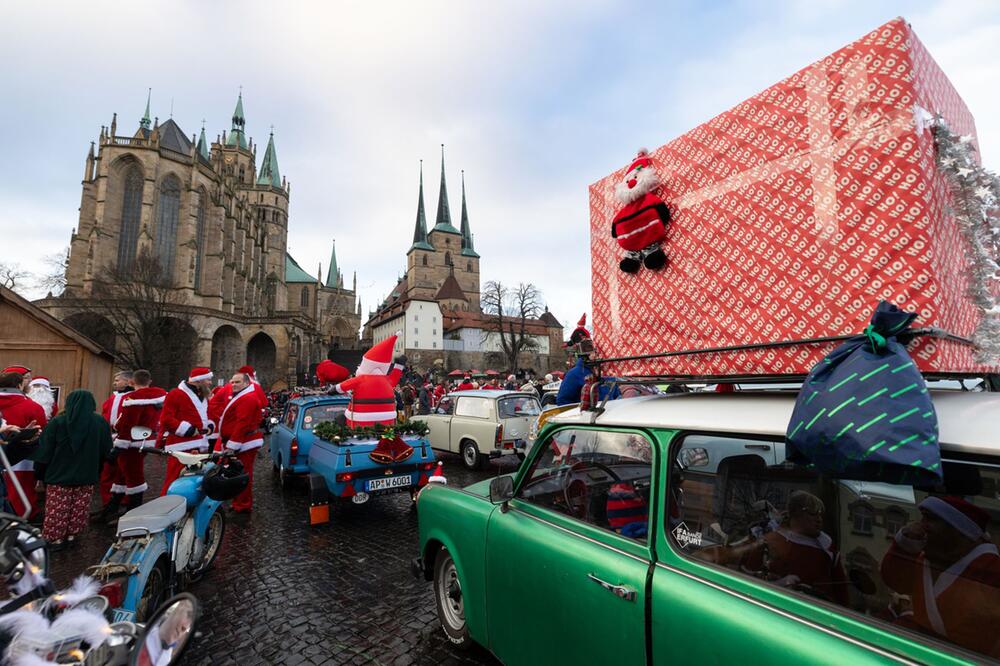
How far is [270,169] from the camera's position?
7269 cm

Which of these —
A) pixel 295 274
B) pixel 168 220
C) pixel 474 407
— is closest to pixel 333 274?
pixel 295 274

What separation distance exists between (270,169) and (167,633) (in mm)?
83849

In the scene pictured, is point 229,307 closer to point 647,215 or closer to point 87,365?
point 87,365

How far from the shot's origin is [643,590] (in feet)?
5.59

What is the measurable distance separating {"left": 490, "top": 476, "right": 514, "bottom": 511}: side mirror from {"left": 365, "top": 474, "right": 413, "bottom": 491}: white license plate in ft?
12.0

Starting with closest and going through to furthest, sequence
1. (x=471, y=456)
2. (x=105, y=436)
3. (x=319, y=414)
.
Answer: (x=105, y=436)
(x=319, y=414)
(x=471, y=456)

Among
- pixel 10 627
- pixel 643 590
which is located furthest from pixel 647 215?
pixel 10 627

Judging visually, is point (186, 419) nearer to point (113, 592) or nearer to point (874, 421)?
point (113, 592)

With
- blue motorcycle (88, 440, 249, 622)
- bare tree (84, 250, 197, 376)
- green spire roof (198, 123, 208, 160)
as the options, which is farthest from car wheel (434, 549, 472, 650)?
green spire roof (198, 123, 208, 160)

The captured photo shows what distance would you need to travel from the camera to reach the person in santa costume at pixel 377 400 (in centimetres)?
604

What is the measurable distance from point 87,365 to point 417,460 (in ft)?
34.3

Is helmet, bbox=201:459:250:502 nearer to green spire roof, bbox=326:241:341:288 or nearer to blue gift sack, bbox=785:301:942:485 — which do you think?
blue gift sack, bbox=785:301:942:485

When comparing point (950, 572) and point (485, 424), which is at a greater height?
point (950, 572)

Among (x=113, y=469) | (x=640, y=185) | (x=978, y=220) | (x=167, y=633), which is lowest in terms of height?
(x=113, y=469)
